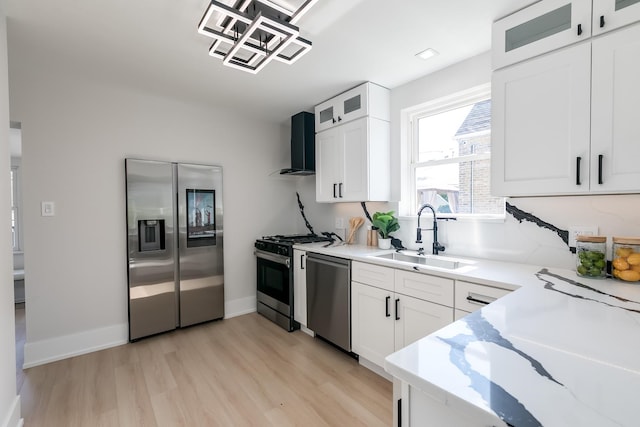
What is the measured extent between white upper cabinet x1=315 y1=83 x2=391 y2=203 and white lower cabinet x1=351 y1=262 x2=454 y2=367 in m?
0.81

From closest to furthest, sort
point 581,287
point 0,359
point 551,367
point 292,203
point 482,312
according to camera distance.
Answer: point 551,367 → point 482,312 → point 581,287 → point 0,359 → point 292,203

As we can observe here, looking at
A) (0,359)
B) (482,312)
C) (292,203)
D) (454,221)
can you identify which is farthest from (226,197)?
(482,312)

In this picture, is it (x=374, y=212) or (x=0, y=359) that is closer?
(x=0, y=359)

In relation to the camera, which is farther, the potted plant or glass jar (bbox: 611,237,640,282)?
the potted plant

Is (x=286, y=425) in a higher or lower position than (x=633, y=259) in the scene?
lower

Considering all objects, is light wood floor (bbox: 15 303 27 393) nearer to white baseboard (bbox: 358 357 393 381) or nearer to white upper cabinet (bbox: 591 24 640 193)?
white baseboard (bbox: 358 357 393 381)

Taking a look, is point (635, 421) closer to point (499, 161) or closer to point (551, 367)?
point (551, 367)

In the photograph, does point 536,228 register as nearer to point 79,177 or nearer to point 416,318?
point 416,318

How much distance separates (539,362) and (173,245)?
3088 mm

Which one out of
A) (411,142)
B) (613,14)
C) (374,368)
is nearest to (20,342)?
(374,368)

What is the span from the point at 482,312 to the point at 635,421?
53 cm

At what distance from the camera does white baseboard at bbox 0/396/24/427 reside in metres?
1.57

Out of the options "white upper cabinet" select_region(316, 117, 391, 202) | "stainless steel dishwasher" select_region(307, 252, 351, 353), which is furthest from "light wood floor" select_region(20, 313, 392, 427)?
"white upper cabinet" select_region(316, 117, 391, 202)

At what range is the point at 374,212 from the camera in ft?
10.0
